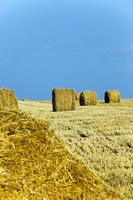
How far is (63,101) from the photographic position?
2888cm

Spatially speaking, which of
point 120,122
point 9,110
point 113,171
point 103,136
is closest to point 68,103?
point 120,122

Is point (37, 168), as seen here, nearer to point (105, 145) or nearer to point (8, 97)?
point (105, 145)

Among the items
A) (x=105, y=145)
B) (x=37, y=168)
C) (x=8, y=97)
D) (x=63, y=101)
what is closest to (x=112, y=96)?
(x=63, y=101)

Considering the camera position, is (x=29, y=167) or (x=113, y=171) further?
(x=113, y=171)

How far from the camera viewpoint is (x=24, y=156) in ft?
18.9

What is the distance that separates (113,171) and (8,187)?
571cm

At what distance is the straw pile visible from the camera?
17.7 feet

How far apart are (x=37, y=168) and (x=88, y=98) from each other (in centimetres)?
3029

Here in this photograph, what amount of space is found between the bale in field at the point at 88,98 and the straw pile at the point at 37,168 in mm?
29232

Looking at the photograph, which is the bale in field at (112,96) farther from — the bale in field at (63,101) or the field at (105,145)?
the field at (105,145)

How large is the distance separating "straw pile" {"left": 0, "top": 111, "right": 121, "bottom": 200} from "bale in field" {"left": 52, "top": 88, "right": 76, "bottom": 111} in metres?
22.1

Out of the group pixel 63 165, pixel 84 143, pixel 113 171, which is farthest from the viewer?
pixel 84 143

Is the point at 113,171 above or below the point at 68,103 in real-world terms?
below

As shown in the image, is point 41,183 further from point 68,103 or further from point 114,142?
point 68,103
